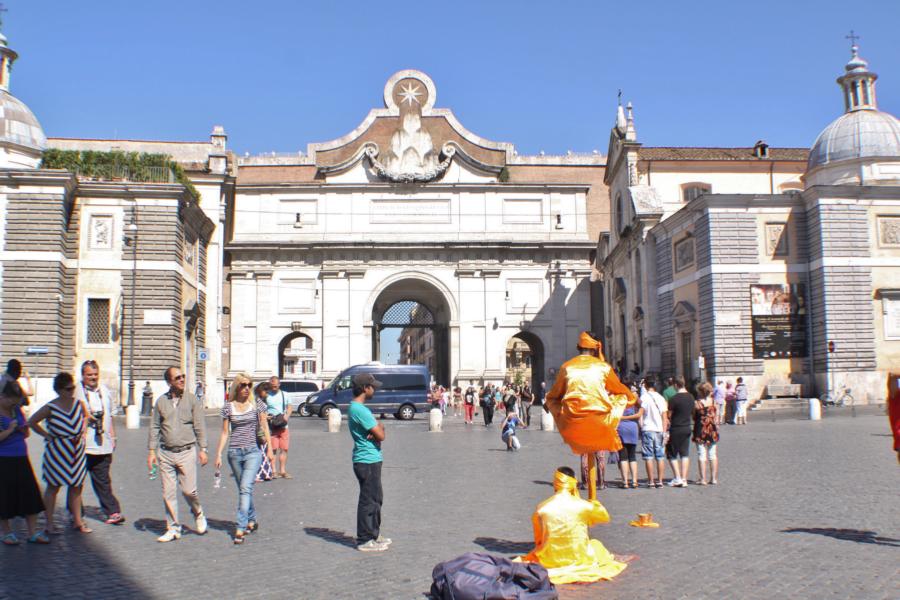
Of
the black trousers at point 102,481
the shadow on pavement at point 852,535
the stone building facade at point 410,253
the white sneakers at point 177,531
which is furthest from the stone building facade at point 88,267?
the shadow on pavement at point 852,535

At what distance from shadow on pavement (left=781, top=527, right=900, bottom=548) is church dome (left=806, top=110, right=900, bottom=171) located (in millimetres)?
29661

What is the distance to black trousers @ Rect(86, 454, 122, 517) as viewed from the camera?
8.84 m

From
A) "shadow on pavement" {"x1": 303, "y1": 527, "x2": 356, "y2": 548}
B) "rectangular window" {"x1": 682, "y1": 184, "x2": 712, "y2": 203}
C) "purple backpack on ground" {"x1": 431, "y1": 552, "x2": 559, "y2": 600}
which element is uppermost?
"rectangular window" {"x1": 682, "y1": 184, "x2": 712, "y2": 203}

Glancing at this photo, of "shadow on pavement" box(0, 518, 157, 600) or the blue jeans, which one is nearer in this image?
"shadow on pavement" box(0, 518, 157, 600)

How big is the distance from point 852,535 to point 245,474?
18.9 ft

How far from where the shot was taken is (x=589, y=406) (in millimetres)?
6945

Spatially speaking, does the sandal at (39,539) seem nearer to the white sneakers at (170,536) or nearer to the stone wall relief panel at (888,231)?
the white sneakers at (170,536)

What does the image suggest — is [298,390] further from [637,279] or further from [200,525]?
[200,525]

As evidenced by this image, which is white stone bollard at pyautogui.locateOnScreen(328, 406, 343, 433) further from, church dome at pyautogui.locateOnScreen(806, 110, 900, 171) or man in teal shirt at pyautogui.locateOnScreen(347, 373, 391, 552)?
church dome at pyautogui.locateOnScreen(806, 110, 900, 171)

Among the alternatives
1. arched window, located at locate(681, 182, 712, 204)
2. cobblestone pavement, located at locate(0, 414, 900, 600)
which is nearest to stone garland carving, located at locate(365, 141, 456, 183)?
arched window, located at locate(681, 182, 712, 204)

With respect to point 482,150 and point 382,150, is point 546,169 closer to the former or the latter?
point 482,150

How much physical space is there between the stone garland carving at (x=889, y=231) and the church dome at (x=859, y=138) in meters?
4.40

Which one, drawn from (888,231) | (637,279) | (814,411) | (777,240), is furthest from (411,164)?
(814,411)

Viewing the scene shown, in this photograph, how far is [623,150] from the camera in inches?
1668
